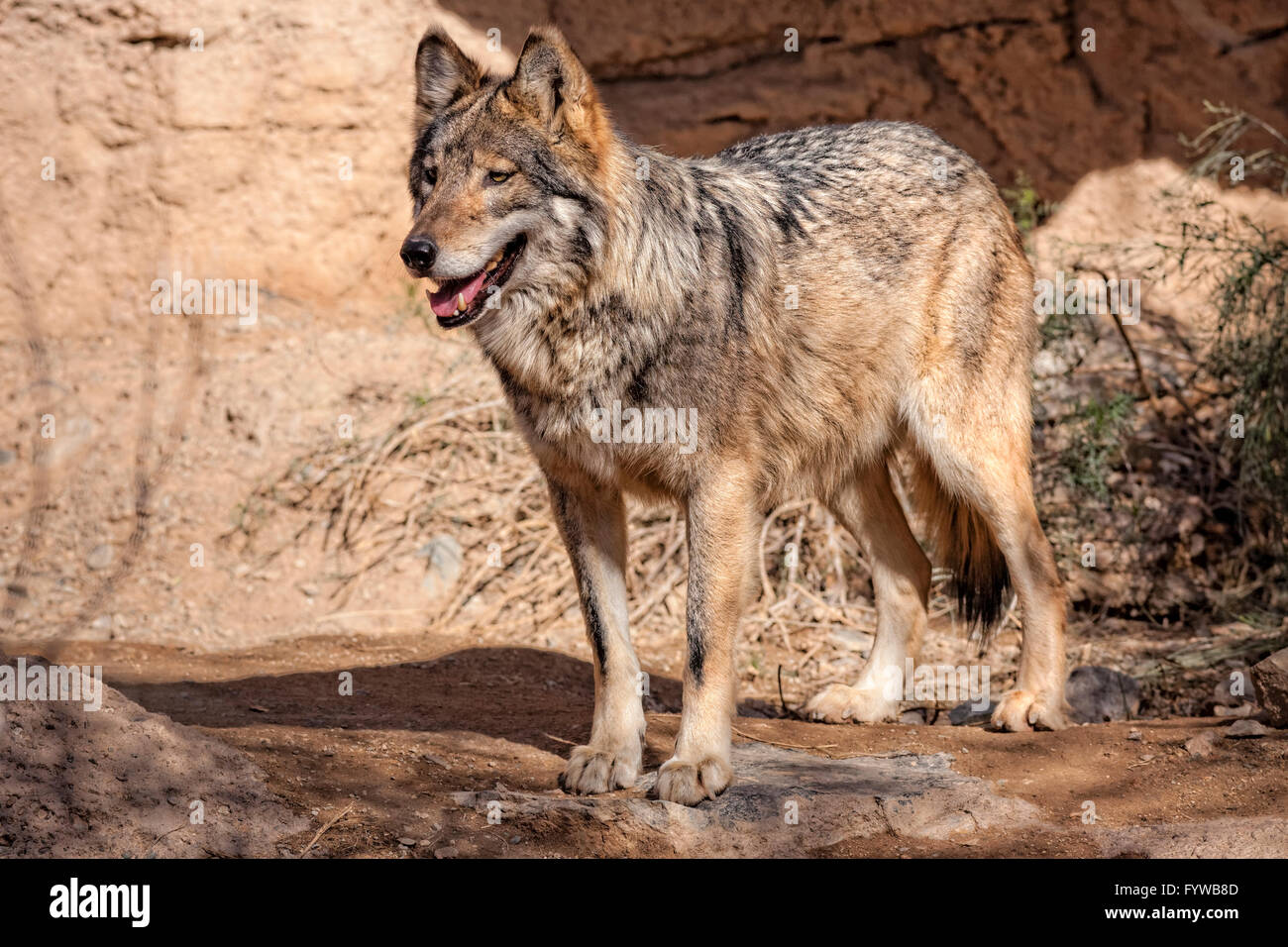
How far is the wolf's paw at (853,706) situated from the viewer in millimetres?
5352

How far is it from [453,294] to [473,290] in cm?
6

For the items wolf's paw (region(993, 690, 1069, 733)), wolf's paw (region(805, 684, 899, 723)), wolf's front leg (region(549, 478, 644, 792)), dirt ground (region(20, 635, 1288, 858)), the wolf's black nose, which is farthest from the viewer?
wolf's paw (region(805, 684, 899, 723))

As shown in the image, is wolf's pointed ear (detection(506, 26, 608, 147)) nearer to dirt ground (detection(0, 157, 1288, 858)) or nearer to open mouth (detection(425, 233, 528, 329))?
open mouth (detection(425, 233, 528, 329))

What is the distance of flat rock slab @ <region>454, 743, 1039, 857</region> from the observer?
3.63m

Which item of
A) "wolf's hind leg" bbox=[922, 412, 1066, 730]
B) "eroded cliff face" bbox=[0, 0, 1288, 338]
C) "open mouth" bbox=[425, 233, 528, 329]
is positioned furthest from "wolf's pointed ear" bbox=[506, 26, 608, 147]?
"eroded cliff face" bbox=[0, 0, 1288, 338]

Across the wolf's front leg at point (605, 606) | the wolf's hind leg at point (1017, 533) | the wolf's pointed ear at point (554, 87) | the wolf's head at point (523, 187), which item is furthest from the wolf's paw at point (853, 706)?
the wolf's pointed ear at point (554, 87)

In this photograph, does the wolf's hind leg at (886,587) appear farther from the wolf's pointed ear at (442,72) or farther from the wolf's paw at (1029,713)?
the wolf's pointed ear at (442,72)

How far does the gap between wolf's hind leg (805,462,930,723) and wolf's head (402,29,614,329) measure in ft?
6.53

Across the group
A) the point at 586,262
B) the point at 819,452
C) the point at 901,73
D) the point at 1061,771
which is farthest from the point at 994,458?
the point at 901,73

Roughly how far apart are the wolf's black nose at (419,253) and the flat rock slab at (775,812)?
61.6 inches

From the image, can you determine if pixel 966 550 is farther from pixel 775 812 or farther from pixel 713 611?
pixel 775 812

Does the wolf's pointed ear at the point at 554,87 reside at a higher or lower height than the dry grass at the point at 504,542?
higher

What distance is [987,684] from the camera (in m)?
6.29

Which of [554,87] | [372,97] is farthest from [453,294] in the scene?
[372,97]
